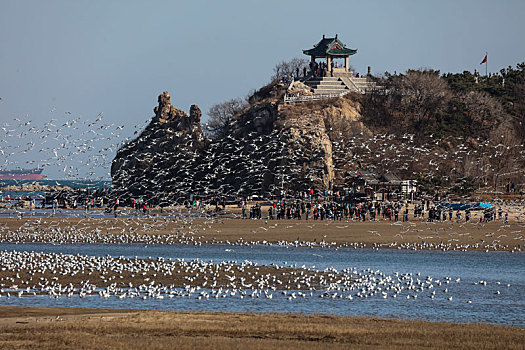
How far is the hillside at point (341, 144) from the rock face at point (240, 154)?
0.46 ft

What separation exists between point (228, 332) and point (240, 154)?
221 ft

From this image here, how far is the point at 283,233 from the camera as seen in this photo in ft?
176

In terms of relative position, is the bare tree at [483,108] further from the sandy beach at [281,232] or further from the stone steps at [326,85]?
the sandy beach at [281,232]

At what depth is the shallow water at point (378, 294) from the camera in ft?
78.8

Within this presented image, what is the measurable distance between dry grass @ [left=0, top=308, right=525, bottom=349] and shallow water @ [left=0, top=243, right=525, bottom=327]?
2228 mm

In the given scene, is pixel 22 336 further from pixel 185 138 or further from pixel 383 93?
pixel 383 93

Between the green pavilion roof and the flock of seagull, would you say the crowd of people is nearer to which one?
the flock of seagull

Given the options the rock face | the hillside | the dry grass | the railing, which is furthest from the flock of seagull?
the railing

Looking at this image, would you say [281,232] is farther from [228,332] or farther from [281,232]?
[228,332]

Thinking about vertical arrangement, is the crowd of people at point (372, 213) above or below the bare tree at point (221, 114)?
below

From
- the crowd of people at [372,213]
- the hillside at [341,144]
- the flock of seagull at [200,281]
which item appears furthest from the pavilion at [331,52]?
the flock of seagull at [200,281]

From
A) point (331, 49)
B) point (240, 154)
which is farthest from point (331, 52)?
point (240, 154)

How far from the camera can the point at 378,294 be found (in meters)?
27.5

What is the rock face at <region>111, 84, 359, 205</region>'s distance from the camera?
87.9m
